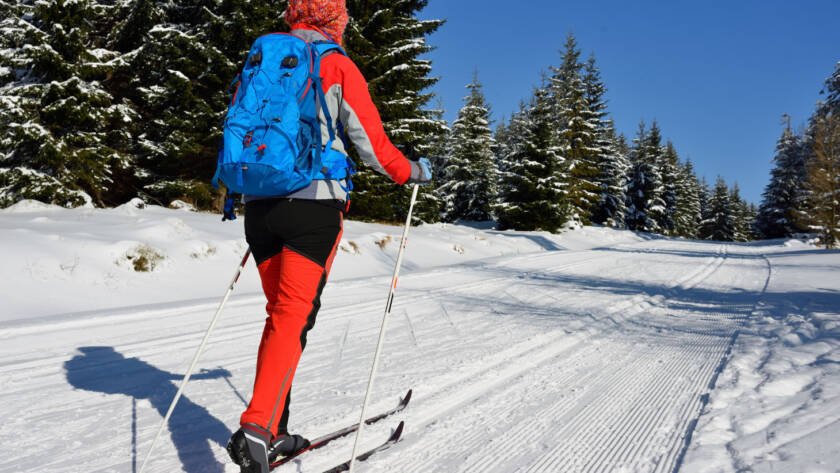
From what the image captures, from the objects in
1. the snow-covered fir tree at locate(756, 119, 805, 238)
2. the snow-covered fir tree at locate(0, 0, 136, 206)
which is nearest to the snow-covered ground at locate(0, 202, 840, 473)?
the snow-covered fir tree at locate(0, 0, 136, 206)

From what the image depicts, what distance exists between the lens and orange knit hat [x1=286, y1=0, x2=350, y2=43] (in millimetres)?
1849

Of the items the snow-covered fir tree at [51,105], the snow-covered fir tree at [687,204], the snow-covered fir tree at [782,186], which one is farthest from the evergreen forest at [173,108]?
the snow-covered fir tree at [687,204]

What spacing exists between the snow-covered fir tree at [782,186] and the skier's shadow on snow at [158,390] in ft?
157

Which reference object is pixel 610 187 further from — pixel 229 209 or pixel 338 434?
pixel 229 209

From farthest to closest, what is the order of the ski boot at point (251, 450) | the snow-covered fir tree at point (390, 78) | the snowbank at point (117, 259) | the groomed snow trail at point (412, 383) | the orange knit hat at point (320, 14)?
the snow-covered fir tree at point (390, 78) → the snowbank at point (117, 259) → the groomed snow trail at point (412, 383) → the orange knit hat at point (320, 14) → the ski boot at point (251, 450)

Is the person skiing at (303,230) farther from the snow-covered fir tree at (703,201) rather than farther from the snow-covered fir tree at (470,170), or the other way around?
Result: the snow-covered fir tree at (703,201)

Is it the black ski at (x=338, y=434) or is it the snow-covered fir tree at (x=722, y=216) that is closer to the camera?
the black ski at (x=338, y=434)

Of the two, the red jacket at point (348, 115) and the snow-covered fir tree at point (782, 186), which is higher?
the snow-covered fir tree at point (782, 186)

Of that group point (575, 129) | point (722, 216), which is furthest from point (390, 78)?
point (722, 216)

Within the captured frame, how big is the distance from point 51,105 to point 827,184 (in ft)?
106

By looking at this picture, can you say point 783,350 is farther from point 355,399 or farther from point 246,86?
point 246,86

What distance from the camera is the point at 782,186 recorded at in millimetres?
39594

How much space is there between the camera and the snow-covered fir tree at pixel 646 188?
137ft

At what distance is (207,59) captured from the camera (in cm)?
1377
